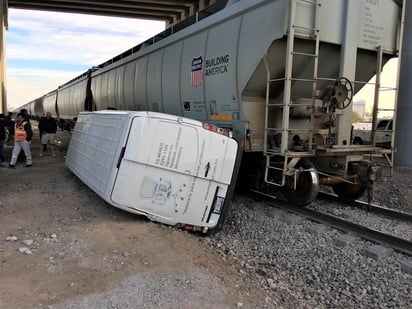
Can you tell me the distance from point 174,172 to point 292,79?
7.81 feet

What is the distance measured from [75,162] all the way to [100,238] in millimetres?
4142

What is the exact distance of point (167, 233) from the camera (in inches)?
209

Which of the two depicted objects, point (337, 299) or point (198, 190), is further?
point (198, 190)

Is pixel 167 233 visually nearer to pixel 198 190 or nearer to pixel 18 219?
pixel 198 190

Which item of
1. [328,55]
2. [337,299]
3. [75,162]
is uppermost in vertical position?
[328,55]

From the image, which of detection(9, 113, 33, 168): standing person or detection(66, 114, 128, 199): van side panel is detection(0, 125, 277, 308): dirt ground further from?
detection(9, 113, 33, 168): standing person

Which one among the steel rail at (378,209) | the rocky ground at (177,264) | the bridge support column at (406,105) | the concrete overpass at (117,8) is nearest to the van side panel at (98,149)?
the rocky ground at (177,264)

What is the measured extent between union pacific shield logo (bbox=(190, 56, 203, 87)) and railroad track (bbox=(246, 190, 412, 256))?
2.72 metres

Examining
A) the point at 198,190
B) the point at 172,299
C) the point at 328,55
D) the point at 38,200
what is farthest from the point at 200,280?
the point at 328,55

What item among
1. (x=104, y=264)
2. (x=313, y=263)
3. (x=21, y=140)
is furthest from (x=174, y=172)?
(x=21, y=140)

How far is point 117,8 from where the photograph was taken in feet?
102

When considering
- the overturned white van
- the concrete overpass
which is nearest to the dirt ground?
the overturned white van

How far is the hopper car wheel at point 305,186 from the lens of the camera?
6387 mm

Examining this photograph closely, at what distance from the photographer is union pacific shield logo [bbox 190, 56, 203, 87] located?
7.66m
